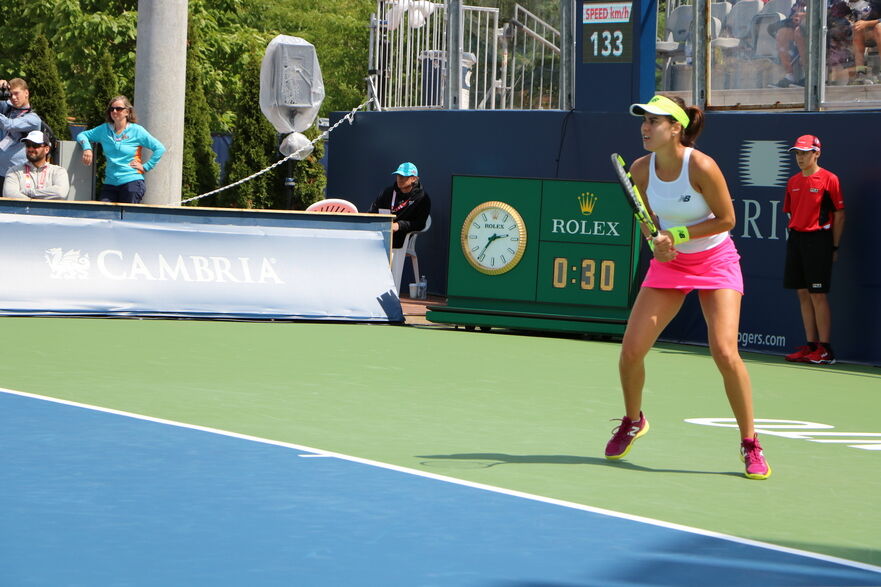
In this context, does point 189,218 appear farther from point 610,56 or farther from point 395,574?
point 395,574

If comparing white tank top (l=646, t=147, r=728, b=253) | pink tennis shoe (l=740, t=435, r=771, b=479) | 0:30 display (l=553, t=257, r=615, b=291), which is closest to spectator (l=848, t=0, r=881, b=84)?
0:30 display (l=553, t=257, r=615, b=291)

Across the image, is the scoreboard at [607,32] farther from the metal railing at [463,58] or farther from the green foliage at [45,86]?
the green foliage at [45,86]

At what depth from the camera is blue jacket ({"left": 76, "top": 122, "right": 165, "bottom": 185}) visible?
1510cm

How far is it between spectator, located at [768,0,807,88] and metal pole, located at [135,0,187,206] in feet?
21.1

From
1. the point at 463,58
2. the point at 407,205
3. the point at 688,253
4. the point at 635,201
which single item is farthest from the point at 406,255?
the point at 635,201

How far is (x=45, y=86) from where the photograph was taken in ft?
97.2

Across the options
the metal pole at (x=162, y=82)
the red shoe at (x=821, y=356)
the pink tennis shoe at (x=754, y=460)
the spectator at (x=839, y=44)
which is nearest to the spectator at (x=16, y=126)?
the metal pole at (x=162, y=82)

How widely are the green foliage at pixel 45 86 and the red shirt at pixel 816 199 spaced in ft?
64.6

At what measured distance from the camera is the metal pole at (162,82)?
645 inches

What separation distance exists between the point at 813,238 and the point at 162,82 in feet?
24.9

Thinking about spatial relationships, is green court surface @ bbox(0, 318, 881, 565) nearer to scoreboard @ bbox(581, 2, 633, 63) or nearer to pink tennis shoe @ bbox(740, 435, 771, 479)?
pink tennis shoe @ bbox(740, 435, 771, 479)

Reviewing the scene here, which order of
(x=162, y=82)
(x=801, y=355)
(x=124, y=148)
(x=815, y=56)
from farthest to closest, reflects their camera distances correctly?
1. (x=162, y=82)
2. (x=124, y=148)
3. (x=815, y=56)
4. (x=801, y=355)

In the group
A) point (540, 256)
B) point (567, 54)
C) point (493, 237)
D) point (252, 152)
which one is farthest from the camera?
point (252, 152)

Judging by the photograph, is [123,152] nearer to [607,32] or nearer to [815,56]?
[607,32]
